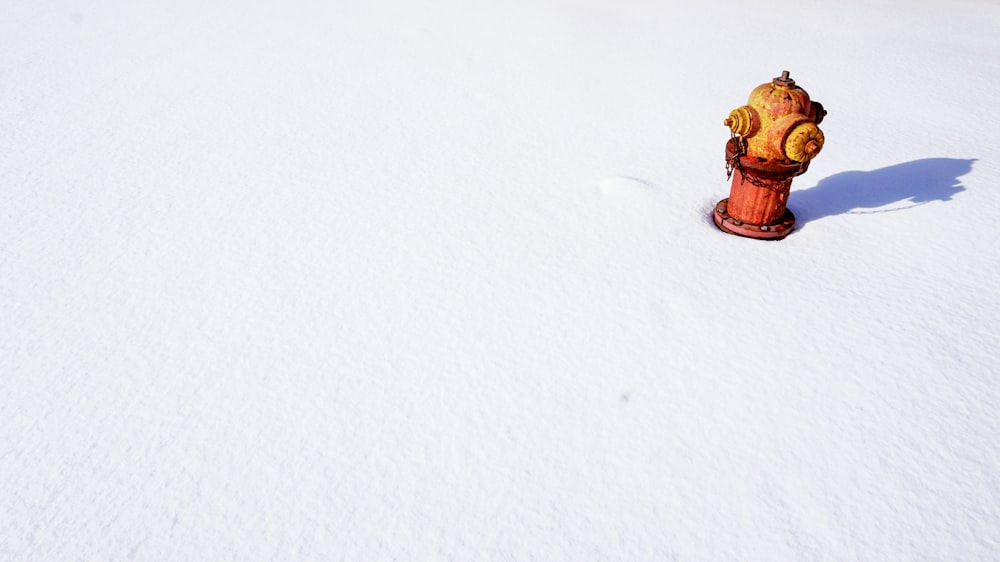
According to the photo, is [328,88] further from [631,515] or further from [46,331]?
[631,515]

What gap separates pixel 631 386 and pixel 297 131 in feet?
8.09

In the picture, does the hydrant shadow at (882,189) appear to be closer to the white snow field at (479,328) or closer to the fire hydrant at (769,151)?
the white snow field at (479,328)

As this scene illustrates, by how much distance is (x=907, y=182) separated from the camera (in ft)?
9.60

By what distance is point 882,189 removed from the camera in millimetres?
2873

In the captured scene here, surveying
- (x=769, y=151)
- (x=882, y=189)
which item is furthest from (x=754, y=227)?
(x=882, y=189)

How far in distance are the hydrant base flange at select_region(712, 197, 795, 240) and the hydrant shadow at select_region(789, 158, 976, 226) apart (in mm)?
85

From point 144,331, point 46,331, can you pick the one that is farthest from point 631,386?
point 46,331

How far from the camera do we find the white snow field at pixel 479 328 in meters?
1.48

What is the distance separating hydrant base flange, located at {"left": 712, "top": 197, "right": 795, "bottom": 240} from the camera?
245cm

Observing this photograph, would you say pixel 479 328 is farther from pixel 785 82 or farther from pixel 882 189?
pixel 882 189

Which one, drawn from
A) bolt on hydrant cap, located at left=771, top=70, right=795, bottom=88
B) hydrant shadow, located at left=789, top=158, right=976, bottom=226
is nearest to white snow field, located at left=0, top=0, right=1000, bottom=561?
hydrant shadow, located at left=789, top=158, right=976, bottom=226

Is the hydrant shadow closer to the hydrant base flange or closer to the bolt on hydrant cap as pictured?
the hydrant base flange

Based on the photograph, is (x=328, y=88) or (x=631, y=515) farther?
(x=328, y=88)

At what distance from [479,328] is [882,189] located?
210 centimetres
